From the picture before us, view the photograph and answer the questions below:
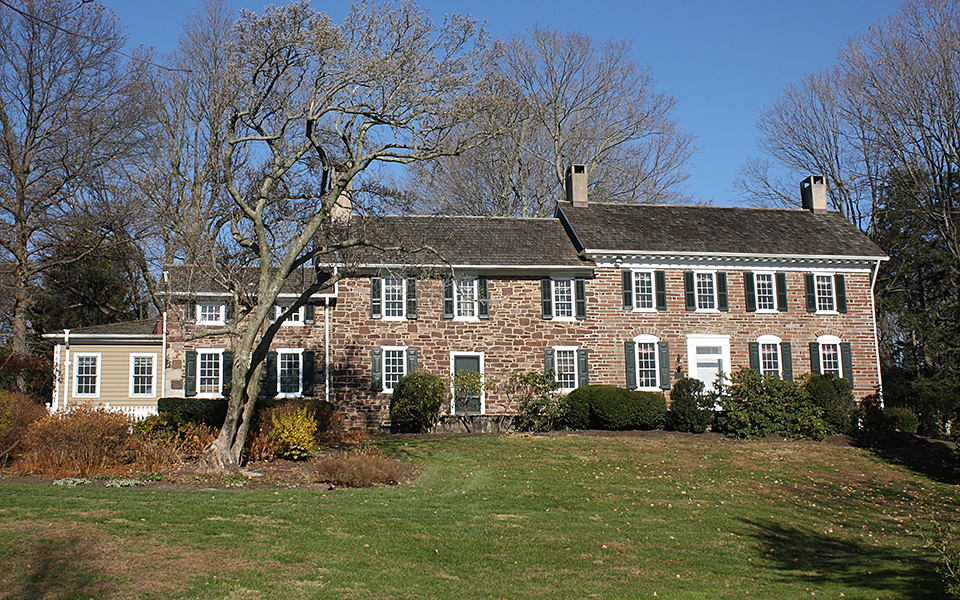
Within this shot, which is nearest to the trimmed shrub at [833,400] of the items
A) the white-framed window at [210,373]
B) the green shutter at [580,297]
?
the green shutter at [580,297]

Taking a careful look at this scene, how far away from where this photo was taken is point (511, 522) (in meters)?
11.3

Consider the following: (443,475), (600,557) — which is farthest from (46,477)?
(600,557)

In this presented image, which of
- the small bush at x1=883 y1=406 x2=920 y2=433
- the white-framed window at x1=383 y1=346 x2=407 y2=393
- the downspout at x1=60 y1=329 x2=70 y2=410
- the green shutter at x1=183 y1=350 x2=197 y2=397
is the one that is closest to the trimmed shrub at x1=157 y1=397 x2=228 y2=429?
the green shutter at x1=183 y1=350 x2=197 y2=397

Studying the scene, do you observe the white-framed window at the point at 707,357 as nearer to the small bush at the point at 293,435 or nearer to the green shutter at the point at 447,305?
the green shutter at the point at 447,305

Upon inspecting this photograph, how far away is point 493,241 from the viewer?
24938 mm

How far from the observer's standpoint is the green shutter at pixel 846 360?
25.5 m

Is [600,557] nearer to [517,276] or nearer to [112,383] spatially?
[517,276]

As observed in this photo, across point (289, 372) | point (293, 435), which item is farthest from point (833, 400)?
point (289, 372)

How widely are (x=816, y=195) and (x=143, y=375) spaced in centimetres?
2440

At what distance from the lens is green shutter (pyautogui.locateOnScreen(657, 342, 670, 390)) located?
952 inches

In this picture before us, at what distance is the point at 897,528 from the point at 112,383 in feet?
73.0

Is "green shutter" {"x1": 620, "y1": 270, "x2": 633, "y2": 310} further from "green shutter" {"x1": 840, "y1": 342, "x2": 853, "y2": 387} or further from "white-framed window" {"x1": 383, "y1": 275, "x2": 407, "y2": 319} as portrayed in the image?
"green shutter" {"x1": 840, "y1": 342, "x2": 853, "y2": 387}

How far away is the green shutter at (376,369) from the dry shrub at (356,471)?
29.1 feet

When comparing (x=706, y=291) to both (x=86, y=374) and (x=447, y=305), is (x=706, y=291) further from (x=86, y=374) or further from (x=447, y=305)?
(x=86, y=374)
